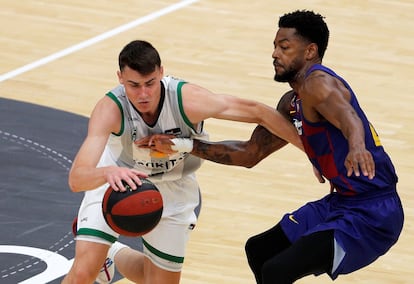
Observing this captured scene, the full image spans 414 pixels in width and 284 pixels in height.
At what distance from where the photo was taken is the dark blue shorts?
7.04m

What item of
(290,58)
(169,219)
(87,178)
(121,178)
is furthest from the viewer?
(169,219)

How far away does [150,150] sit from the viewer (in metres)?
7.52

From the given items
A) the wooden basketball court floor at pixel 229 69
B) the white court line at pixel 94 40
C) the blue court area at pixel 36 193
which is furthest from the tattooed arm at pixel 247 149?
the white court line at pixel 94 40

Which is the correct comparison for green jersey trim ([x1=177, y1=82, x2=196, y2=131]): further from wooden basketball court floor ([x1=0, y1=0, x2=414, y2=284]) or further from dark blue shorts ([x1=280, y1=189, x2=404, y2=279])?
wooden basketball court floor ([x1=0, y1=0, x2=414, y2=284])

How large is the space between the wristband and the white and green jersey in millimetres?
55

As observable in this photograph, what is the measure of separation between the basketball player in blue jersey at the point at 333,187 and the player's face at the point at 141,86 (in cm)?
71

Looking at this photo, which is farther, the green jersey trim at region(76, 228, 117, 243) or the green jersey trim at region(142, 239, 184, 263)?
the green jersey trim at region(142, 239, 184, 263)

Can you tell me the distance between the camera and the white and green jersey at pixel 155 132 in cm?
744

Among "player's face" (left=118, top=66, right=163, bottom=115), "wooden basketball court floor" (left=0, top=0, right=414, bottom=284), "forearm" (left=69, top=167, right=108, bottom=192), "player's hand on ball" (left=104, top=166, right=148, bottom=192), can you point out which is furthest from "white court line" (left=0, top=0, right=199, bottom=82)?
"player's hand on ball" (left=104, top=166, right=148, bottom=192)

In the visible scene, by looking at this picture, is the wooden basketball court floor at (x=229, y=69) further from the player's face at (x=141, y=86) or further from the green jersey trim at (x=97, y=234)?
the player's face at (x=141, y=86)

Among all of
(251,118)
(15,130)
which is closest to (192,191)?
(251,118)

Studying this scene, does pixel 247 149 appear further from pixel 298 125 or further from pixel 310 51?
pixel 310 51

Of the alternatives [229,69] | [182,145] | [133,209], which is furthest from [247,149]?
[229,69]

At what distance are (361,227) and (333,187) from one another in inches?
13.2
